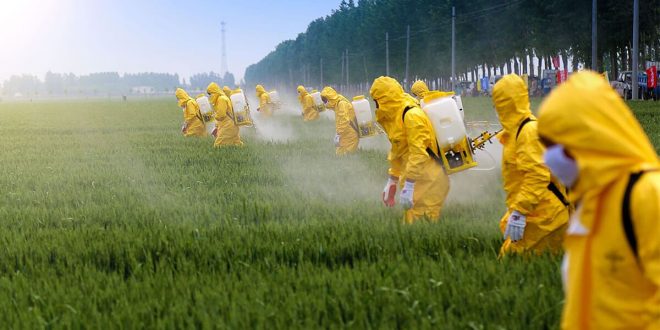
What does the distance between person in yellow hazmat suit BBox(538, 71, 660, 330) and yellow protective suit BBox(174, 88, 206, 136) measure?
2195 centimetres

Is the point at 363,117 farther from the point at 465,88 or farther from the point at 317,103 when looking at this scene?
the point at 465,88

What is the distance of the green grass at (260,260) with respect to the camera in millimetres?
4684

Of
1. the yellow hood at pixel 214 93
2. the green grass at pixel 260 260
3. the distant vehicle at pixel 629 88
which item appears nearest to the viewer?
the green grass at pixel 260 260

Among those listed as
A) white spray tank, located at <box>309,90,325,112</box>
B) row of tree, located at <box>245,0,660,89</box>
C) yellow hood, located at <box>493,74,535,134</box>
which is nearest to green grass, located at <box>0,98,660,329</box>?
yellow hood, located at <box>493,74,535,134</box>

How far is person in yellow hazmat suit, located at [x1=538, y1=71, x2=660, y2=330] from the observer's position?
2.37 meters

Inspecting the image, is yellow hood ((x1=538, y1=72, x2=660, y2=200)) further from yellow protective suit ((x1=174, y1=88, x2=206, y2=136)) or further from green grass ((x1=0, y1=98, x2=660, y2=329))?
yellow protective suit ((x1=174, y1=88, x2=206, y2=136))

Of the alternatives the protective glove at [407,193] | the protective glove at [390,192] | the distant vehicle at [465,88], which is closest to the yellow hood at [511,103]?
the protective glove at [407,193]

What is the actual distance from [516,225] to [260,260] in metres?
2.19

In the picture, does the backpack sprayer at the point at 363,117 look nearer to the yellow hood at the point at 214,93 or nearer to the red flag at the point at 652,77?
→ the yellow hood at the point at 214,93

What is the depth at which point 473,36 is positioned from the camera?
64.3 meters

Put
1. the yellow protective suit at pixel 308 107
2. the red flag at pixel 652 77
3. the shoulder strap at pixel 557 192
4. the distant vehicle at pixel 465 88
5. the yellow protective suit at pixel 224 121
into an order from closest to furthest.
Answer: the shoulder strap at pixel 557 192 < the yellow protective suit at pixel 224 121 < the yellow protective suit at pixel 308 107 < the red flag at pixel 652 77 < the distant vehicle at pixel 465 88

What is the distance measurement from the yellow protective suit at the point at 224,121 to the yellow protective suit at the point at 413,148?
11.3m

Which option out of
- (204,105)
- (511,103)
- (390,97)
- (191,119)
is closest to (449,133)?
(390,97)

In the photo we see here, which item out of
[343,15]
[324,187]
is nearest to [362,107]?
[324,187]
